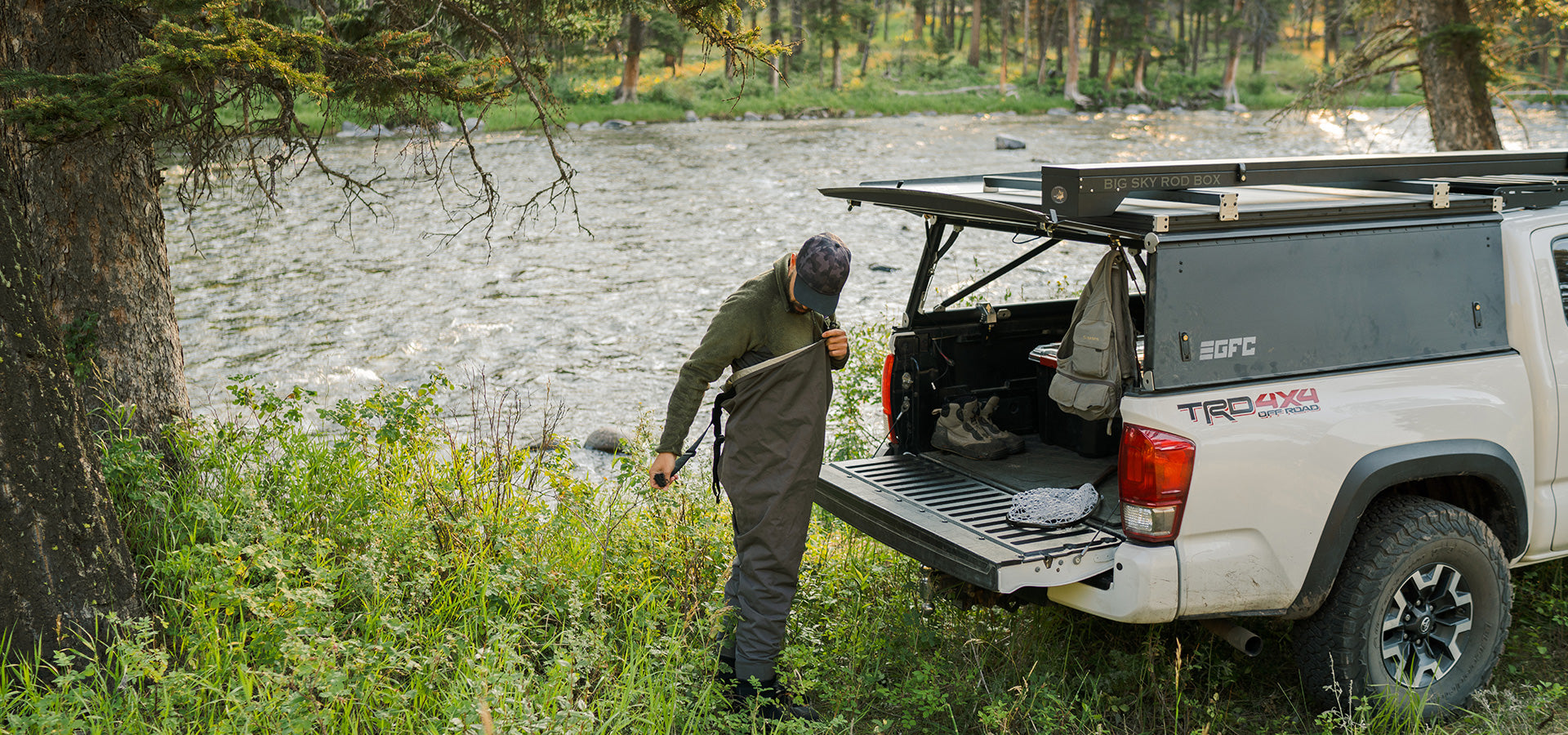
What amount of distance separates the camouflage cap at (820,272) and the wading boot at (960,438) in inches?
55.5

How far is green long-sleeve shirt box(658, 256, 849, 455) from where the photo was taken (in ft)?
13.0

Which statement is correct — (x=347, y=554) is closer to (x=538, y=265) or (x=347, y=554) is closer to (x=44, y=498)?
(x=44, y=498)

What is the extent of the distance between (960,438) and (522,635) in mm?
2113

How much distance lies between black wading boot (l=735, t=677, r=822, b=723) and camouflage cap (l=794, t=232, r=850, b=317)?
4.48 ft

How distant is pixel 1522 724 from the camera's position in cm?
404

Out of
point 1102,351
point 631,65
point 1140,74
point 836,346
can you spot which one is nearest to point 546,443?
point 836,346

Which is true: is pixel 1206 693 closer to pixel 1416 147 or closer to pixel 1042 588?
pixel 1042 588

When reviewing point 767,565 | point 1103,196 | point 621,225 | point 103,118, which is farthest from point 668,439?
point 621,225

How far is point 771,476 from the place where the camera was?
4.03 m

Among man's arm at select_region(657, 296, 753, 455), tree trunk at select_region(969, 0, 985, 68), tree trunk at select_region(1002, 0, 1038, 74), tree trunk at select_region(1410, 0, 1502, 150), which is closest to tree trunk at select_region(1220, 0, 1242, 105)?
tree trunk at select_region(1002, 0, 1038, 74)

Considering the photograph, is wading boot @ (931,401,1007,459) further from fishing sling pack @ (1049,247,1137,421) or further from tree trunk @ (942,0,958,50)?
tree trunk @ (942,0,958,50)

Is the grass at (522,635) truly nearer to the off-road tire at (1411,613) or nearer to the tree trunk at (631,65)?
the off-road tire at (1411,613)

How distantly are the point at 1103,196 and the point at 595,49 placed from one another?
A: 40.9m

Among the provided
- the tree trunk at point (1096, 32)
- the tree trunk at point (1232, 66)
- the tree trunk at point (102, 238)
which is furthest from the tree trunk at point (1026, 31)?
the tree trunk at point (102, 238)
